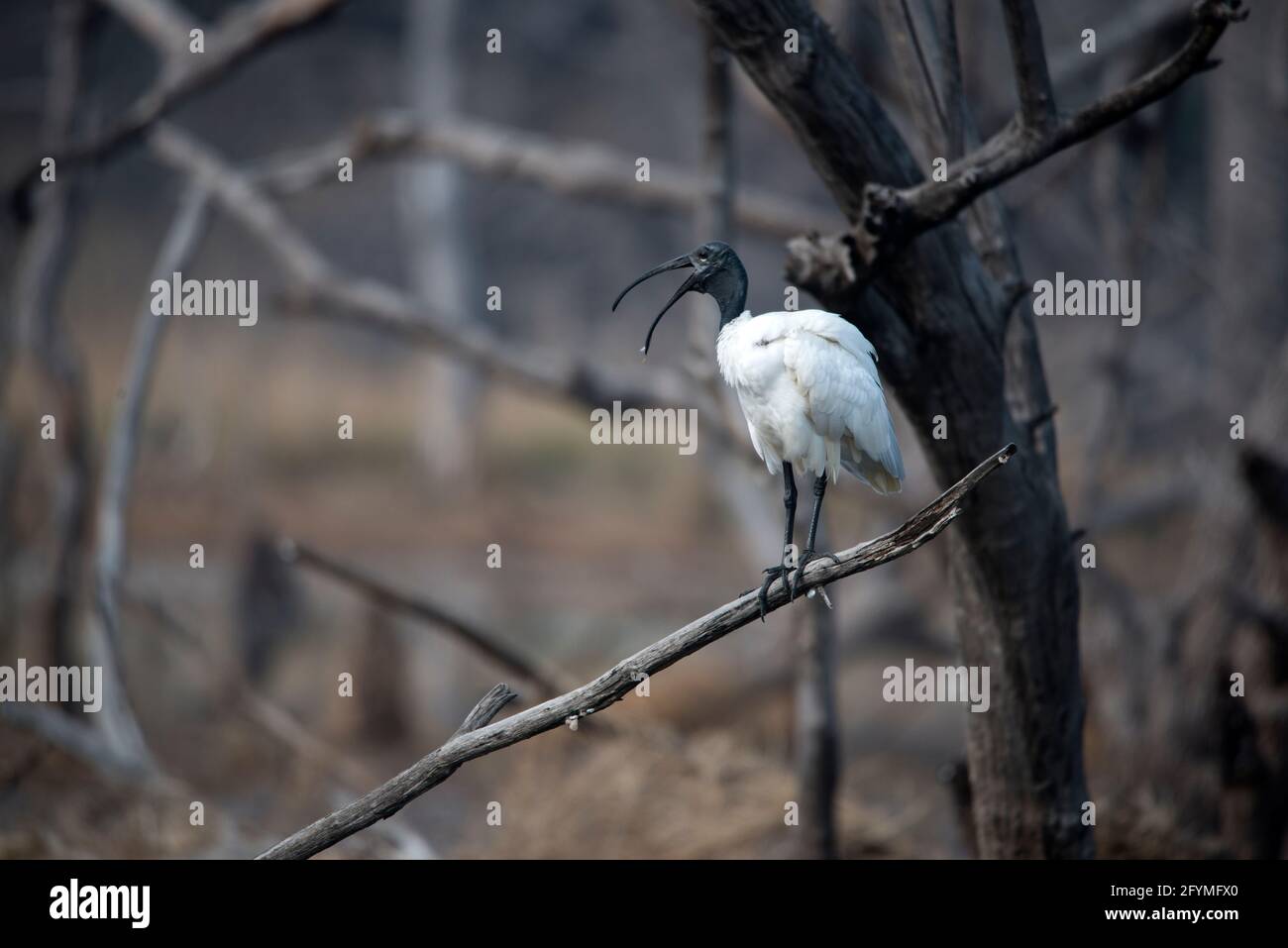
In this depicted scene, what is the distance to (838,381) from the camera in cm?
225

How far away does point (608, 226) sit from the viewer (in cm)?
1605

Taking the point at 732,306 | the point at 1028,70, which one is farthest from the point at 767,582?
the point at 1028,70

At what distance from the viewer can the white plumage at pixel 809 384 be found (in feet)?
7.38

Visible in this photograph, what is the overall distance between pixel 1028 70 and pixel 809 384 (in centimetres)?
83

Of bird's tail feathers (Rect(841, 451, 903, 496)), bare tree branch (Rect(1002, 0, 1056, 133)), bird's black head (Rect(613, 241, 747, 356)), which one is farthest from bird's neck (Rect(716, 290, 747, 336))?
bare tree branch (Rect(1002, 0, 1056, 133))

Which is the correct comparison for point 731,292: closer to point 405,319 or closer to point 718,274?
point 718,274

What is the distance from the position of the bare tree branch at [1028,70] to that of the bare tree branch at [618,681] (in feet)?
2.58

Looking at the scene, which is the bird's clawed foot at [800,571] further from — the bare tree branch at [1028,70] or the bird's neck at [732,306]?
the bare tree branch at [1028,70]

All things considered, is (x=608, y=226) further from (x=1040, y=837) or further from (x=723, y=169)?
(x=1040, y=837)

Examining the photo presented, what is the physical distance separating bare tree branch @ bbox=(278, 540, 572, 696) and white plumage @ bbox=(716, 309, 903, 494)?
6.86 ft

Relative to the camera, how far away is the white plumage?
7.38 ft

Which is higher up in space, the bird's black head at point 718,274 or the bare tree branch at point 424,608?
the bird's black head at point 718,274

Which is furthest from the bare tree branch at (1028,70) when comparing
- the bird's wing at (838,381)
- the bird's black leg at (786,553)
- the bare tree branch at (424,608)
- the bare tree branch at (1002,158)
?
the bare tree branch at (424,608)

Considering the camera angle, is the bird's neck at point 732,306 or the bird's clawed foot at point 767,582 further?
the bird's neck at point 732,306
